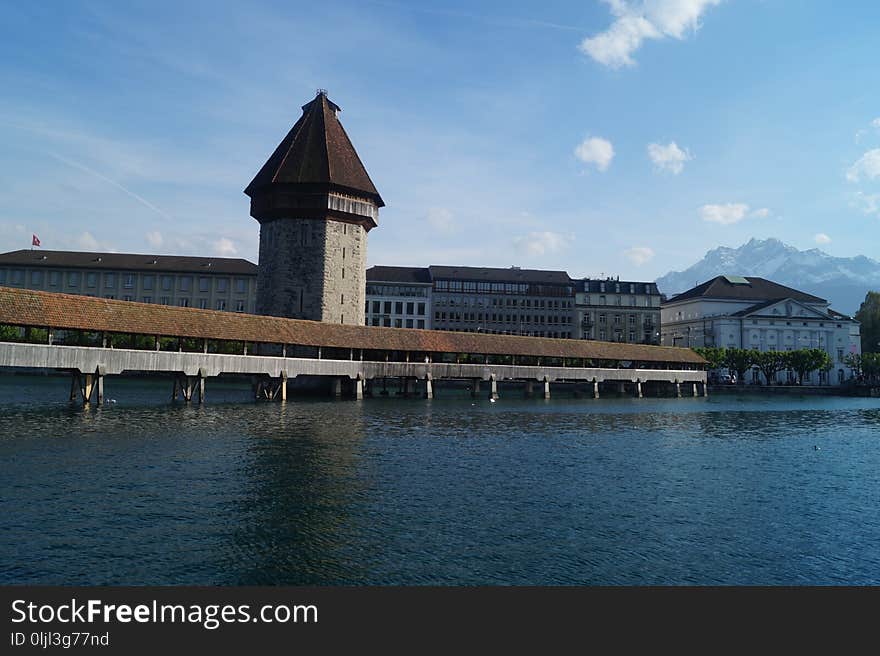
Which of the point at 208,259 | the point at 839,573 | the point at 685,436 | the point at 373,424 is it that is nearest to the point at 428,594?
the point at 839,573

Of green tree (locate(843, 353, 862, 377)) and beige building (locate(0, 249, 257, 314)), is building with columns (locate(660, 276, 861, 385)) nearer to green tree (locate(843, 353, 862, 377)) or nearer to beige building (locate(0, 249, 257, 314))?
green tree (locate(843, 353, 862, 377))

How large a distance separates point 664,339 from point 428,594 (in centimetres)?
10733

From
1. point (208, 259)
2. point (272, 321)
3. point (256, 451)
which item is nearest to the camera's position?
point (256, 451)

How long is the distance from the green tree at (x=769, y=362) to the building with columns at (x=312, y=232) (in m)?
57.5

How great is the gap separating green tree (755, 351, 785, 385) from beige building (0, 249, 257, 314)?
244 feet

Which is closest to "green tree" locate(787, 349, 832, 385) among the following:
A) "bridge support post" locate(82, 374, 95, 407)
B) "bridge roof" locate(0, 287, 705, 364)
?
"bridge roof" locate(0, 287, 705, 364)

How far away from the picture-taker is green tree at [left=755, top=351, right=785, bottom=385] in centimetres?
8112

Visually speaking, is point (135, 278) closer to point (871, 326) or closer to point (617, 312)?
point (617, 312)

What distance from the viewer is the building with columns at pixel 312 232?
55.1 meters

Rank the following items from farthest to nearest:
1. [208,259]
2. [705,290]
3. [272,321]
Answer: [705,290]
[208,259]
[272,321]

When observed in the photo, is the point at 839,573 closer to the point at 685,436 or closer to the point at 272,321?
the point at 685,436

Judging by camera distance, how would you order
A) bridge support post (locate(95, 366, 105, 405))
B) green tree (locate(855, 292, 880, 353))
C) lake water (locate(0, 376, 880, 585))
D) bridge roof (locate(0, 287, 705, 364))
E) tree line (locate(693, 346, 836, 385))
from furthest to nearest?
1. green tree (locate(855, 292, 880, 353))
2. tree line (locate(693, 346, 836, 385))
3. bridge support post (locate(95, 366, 105, 405))
4. bridge roof (locate(0, 287, 705, 364))
5. lake water (locate(0, 376, 880, 585))

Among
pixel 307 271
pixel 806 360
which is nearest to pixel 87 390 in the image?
pixel 307 271

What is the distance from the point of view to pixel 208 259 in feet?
307
